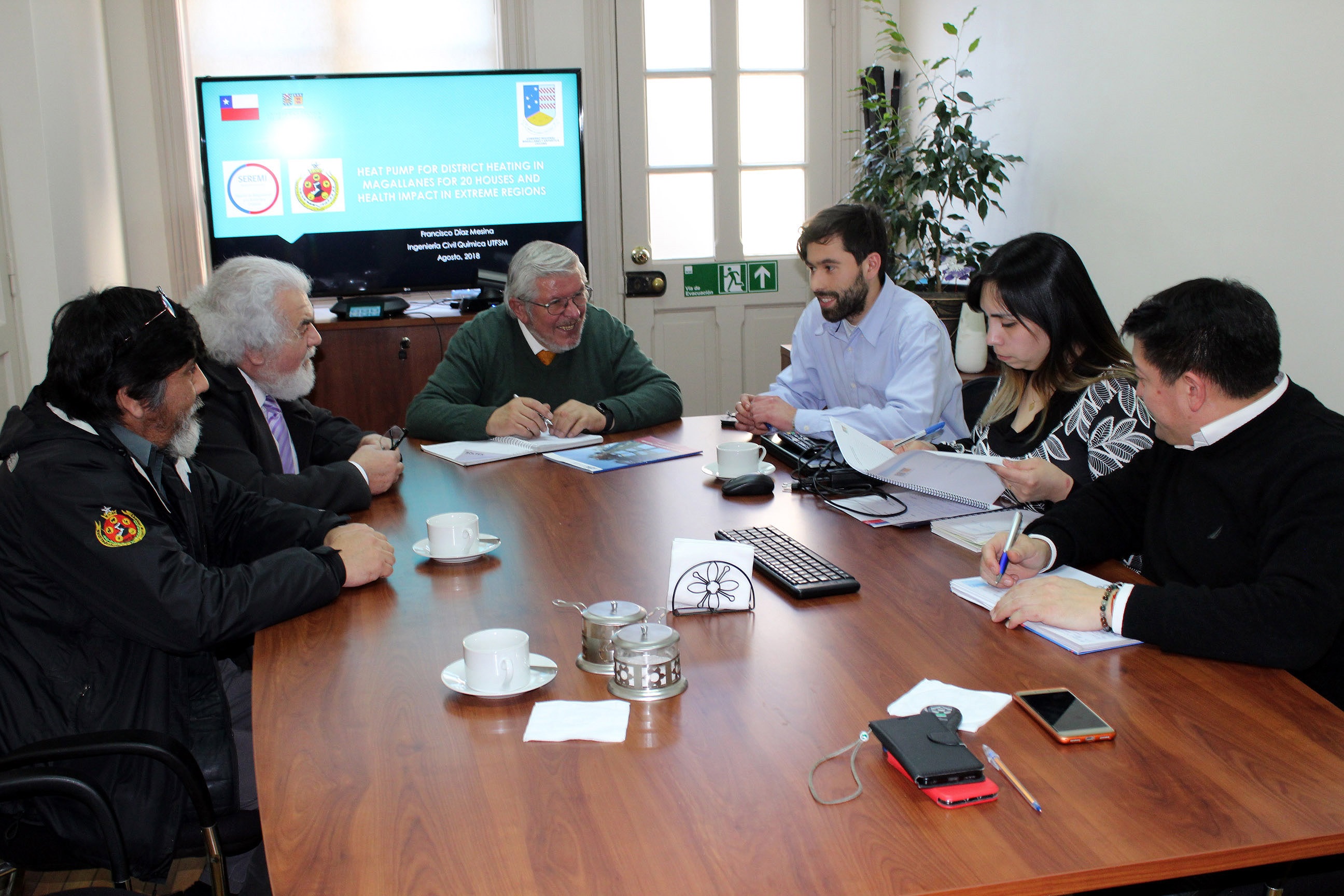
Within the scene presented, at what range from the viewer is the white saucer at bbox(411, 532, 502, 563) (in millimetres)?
1771

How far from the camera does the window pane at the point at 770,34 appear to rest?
15.5 ft

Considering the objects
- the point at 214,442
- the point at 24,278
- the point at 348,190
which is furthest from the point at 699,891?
the point at 348,190

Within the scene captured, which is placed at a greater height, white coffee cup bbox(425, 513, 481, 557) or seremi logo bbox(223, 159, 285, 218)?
seremi logo bbox(223, 159, 285, 218)

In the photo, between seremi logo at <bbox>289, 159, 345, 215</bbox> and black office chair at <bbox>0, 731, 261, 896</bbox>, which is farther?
seremi logo at <bbox>289, 159, 345, 215</bbox>

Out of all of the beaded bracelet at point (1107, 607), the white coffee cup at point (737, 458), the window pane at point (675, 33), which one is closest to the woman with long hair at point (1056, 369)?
the white coffee cup at point (737, 458)

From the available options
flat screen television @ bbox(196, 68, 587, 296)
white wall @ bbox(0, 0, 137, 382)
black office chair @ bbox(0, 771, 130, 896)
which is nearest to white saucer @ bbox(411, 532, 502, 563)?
black office chair @ bbox(0, 771, 130, 896)

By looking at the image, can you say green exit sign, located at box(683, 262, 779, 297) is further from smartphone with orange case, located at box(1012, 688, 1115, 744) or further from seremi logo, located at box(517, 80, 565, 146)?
smartphone with orange case, located at box(1012, 688, 1115, 744)

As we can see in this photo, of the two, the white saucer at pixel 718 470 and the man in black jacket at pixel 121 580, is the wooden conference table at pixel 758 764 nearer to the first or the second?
the man in black jacket at pixel 121 580

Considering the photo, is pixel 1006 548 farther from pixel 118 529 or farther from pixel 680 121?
pixel 680 121

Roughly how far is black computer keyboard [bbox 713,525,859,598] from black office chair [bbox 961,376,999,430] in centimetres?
103

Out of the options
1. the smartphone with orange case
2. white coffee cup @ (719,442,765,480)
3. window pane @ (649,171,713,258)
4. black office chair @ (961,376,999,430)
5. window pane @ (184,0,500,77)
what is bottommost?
the smartphone with orange case

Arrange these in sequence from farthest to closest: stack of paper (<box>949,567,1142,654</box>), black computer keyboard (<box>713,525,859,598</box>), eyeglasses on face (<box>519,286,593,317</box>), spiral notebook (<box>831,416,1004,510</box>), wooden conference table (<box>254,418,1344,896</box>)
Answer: eyeglasses on face (<box>519,286,593,317</box>), spiral notebook (<box>831,416,1004,510</box>), black computer keyboard (<box>713,525,859,598</box>), stack of paper (<box>949,567,1142,654</box>), wooden conference table (<box>254,418,1344,896</box>)

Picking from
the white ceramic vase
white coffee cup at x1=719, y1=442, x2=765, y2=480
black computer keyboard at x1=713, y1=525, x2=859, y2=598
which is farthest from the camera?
the white ceramic vase

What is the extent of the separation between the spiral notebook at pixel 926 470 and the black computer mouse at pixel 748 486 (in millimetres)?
198
